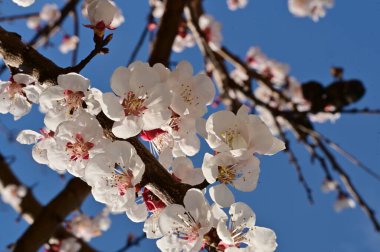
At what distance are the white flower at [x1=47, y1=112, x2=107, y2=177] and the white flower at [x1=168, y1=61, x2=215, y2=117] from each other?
0.20 meters

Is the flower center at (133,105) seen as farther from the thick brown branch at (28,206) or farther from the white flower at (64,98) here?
the thick brown branch at (28,206)

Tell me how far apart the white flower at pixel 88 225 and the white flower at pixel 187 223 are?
3.10 metres

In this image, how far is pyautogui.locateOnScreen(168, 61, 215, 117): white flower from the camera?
0.98 meters

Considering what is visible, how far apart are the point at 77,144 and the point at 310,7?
518 cm

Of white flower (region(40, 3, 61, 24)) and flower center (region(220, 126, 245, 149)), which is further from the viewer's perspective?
white flower (region(40, 3, 61, 24))

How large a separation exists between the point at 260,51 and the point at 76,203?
15.0 ft

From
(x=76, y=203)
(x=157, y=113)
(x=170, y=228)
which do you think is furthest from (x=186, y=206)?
(x=76, y=203)

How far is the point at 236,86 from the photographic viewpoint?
3051 mm

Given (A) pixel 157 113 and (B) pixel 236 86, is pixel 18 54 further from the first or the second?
(B) pixel 236 86

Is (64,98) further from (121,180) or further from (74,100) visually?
(121,180)

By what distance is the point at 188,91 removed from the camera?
102cm

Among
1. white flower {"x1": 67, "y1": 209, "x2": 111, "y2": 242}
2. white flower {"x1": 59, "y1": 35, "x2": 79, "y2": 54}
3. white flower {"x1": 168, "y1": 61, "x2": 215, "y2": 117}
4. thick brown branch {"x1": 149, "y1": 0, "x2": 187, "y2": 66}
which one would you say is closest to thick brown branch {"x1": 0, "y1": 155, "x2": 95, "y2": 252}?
white flower {"x1": 67, "y1": 209, "x2": 111, "y2": 242}

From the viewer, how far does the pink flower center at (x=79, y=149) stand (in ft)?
3.03

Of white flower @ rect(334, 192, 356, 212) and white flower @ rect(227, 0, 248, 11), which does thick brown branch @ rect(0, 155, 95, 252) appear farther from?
white flower @ rect(227, 0, 248, 11)
